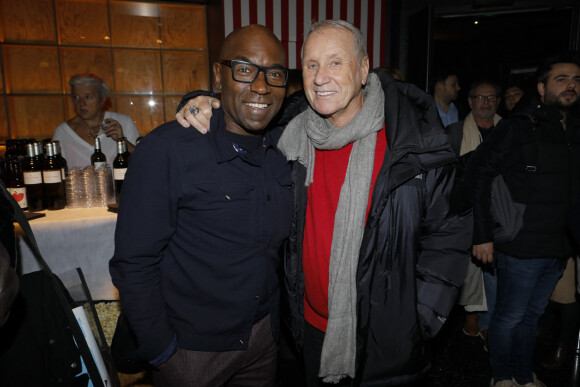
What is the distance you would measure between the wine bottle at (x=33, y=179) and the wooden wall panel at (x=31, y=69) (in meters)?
3.61

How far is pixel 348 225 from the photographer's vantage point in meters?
1.58

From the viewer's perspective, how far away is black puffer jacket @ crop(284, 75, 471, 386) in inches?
58.3

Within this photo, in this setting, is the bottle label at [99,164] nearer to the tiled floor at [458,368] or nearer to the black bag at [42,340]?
the black bag at [42,340]

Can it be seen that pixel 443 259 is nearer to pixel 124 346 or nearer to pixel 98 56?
pixel 124 346

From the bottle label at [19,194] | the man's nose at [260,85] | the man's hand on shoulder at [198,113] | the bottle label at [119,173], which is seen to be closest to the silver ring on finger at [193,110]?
the man's hand on shoulder at [198,113]

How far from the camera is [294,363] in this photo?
309 cm

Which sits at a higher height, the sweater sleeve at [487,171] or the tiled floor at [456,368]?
the sweater sleeve at [487,171]

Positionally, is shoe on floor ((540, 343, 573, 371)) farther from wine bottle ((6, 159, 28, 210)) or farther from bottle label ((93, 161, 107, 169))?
wine bottle ((6, 159, 28, 210))

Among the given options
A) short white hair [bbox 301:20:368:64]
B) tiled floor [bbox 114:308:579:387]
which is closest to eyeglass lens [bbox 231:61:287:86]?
short white hair [bbox 301:20:368:64]

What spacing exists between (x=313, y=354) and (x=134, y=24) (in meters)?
5.55

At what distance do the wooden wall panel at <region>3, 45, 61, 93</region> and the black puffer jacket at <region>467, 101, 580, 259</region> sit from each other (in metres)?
5.59

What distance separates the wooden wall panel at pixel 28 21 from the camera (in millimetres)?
5039

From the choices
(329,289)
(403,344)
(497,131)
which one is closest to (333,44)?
(329,289)

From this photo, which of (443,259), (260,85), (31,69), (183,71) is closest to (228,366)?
(443,259)
